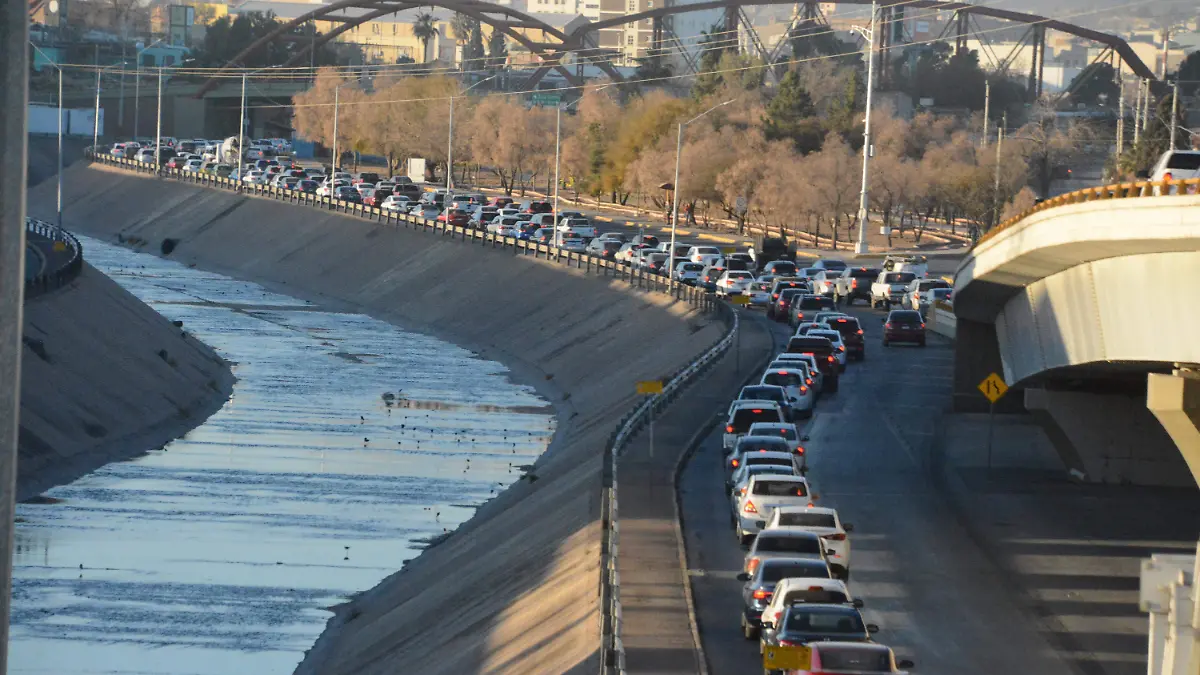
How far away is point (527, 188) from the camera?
161750 millimetres

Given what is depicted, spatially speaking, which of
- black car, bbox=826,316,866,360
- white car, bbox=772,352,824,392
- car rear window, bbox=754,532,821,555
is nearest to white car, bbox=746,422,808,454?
white car, bbox=772,352,824,392

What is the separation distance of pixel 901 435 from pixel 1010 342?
5.38 m

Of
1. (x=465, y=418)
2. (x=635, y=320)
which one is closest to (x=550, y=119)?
(x=635, y=320)

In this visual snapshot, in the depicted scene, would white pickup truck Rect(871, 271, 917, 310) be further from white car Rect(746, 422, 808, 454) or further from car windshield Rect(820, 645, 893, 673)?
car windshield Rect(820, 645, 893, 673)

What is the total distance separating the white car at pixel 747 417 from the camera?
135 feet

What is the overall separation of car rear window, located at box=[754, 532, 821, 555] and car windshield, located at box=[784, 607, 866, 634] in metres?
4.87

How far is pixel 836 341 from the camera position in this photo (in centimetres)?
5872

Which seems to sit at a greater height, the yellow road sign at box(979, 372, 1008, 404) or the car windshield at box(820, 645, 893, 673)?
the yellow road sign at box(979, 372, 1008, 404)

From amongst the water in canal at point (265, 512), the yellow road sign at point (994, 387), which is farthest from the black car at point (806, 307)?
the yellow road sign at point (994, 387)

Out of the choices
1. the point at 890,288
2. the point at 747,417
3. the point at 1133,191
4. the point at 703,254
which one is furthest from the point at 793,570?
the point at 703,254

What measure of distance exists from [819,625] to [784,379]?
2708 centimetres

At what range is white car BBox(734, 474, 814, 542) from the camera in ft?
100

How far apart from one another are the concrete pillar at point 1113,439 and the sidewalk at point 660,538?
842 cm

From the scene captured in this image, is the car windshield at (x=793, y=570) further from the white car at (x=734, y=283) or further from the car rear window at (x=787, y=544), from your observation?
the white car at (x=734, y=283)
